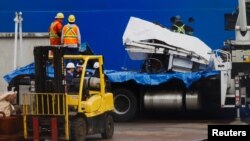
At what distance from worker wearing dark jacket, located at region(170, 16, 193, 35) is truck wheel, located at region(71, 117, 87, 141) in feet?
23.7

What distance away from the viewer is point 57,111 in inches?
493

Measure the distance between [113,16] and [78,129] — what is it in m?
8.68

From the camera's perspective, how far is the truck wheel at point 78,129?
12617 millimetres

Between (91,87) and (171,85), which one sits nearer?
(91,87)

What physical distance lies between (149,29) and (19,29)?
4816 millimetres

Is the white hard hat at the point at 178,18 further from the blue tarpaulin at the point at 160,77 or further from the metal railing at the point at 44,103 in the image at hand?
the metal railing at the point at 44,103

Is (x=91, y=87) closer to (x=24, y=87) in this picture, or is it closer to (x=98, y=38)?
(x=24, y=87)

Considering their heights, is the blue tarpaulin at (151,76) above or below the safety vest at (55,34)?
below

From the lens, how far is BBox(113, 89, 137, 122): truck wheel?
59.5ft

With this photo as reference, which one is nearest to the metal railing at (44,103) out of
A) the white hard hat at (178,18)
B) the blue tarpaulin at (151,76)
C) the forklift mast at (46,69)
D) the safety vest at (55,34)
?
the forklift mast at (46,69)

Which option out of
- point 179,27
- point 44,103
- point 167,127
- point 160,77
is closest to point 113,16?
point 179,27

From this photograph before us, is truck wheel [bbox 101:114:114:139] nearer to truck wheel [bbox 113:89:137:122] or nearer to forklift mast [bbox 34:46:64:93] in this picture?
forklift mast [bbox 34:46:64:93]

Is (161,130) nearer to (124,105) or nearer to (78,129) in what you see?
(124,105)

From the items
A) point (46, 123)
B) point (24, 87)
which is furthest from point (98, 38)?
point (46, 123)
